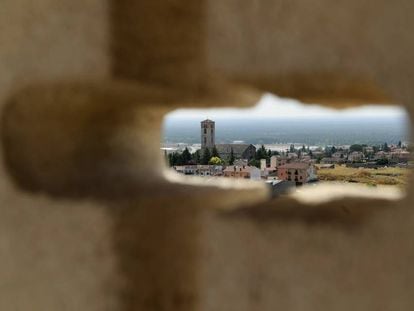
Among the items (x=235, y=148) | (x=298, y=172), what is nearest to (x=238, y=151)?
(x=235, y=148)

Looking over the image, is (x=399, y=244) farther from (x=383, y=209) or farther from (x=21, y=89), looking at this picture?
(x=21, y=89)

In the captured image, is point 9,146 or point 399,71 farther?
point 9,146

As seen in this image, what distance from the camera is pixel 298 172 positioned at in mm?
757

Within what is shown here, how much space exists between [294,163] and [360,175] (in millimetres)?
82

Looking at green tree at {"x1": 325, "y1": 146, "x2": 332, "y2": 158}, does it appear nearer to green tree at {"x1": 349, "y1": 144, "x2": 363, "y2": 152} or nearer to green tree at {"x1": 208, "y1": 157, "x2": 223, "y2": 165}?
green tree at {"x1": 349, "y1": 144, "x2": 363, "y2": 152}

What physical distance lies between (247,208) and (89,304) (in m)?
0.18

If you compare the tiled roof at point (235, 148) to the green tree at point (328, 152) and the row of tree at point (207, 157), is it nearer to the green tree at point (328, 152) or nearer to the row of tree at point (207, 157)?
the row of tree at point (207, 157)

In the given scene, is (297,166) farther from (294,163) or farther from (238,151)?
(238,151)

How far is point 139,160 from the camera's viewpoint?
76cm

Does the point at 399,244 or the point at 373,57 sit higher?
the point at 373,57

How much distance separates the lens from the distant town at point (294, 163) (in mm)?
721

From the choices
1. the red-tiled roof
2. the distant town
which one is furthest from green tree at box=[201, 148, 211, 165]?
the red-tiled roof

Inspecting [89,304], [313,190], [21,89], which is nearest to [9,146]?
[21,89]

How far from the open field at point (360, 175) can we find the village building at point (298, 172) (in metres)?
0.01
